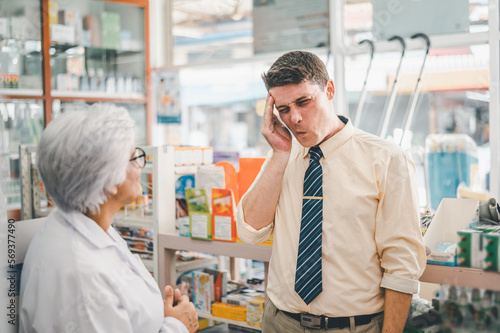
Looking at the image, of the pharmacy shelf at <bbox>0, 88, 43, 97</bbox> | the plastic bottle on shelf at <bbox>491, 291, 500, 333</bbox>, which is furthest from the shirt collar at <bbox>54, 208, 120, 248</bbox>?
the pharmacy shelf at <bbox>0, 88, 43, 97</bbox>

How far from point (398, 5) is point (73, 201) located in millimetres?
2735

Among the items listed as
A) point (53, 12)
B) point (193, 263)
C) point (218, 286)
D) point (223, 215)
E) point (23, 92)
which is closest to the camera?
point (223, 215)

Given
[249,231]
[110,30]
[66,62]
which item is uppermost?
[110,30]

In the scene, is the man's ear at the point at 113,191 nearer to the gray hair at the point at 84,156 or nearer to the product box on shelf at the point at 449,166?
the gray hair at the point at 84,156

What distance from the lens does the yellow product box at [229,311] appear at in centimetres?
285

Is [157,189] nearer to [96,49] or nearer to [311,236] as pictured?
[311,236]

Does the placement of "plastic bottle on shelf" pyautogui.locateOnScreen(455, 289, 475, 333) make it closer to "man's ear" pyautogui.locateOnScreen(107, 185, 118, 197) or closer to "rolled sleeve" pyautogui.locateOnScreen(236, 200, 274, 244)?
"rolled sleeve" pyautogui.locateOnScreen(236, 200, 274, 244)

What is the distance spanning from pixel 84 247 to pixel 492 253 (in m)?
1.11

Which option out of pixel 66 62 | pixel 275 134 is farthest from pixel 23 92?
pixel 275 134

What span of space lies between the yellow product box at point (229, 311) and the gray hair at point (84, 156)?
1565 millimetres

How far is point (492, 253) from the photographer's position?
4.78 feet

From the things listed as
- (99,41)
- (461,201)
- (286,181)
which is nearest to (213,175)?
(286,181)

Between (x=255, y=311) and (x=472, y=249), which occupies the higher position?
(x=472, y=249)

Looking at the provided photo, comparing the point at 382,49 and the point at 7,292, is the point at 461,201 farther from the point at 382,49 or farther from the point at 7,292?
the point at 7,292
